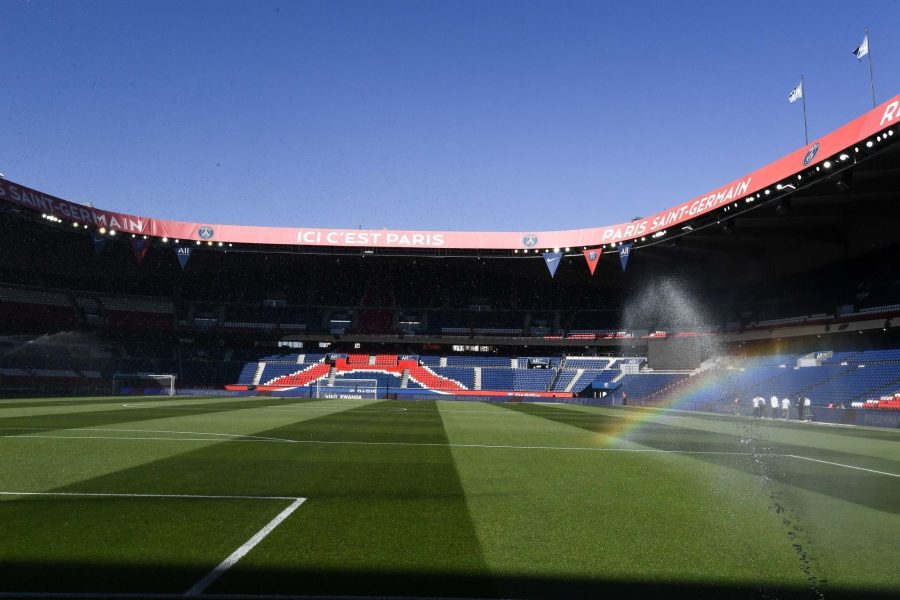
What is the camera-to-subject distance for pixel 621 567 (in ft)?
14.5

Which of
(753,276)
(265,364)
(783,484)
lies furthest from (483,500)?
(265,364)

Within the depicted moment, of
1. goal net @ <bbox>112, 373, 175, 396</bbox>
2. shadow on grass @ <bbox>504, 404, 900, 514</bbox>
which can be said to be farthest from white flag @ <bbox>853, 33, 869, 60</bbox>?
goal net @ <bbox>112, 373, 175, 396</bbox>

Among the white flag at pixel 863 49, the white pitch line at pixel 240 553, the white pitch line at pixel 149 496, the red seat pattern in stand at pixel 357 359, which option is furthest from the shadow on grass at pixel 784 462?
the red seat pattern in stand at pixel 357 359

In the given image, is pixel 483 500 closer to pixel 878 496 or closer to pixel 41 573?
pixel 41 573

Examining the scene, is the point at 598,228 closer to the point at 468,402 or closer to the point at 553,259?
the point at 553,259

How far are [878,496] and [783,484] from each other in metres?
1.16

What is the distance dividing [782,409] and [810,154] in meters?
12.7

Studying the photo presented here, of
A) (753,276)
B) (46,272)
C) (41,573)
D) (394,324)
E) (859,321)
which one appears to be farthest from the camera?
(394,324)

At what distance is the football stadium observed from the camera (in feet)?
14.9

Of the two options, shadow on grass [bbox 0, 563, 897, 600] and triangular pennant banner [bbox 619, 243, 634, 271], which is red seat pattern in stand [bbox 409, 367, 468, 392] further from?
shadow on grass [bbox 0, 563, 897, 600]

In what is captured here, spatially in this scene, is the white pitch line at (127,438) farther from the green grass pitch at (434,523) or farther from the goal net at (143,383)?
the goal net at (143,383)

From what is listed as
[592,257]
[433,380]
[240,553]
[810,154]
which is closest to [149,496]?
[240,553]

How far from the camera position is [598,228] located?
140 ft

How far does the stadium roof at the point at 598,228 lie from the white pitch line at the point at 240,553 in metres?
24.3
